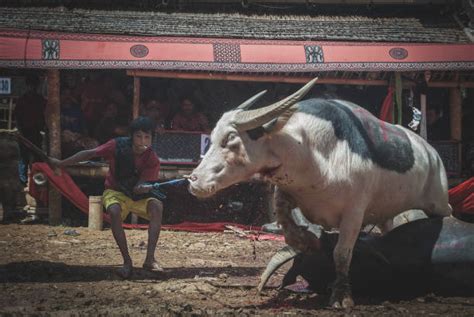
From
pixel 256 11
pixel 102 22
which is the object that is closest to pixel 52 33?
pixel 102 22

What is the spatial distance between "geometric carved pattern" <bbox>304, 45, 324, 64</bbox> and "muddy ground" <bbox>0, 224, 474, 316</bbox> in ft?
11.8

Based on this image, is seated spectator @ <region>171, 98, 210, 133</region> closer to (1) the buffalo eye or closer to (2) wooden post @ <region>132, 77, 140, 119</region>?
(2) wooden post @ <region>132, 77, 140, 119</region>

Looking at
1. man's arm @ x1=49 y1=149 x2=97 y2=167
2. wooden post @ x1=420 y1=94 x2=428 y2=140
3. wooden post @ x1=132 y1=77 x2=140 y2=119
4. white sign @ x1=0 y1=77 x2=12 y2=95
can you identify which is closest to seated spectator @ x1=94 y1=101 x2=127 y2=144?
wooden post @ x1=132 y1=77 x2=140 y2=119

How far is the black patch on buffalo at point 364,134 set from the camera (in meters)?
4.74

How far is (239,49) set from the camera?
402 inches

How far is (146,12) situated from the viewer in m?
12.4

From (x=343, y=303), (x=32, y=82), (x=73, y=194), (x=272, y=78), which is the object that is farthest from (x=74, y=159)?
(x=32, y=82)

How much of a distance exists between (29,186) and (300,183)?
22.3 ft

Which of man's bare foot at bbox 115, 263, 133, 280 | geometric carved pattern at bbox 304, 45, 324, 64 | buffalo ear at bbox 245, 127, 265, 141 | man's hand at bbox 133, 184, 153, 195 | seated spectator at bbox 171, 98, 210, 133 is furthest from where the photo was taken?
seated spectator at bbox 171, 98, 210, 133

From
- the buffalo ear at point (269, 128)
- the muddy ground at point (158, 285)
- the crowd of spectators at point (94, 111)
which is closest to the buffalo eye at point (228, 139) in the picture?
the buffalo ear at point (269, 128)

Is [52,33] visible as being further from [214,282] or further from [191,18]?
[214,282]

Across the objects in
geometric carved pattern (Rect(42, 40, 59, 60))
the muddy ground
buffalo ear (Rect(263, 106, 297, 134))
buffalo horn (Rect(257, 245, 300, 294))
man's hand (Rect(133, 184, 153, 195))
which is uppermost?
geometric carved pattern (Rect(42, 40, 59, 60))

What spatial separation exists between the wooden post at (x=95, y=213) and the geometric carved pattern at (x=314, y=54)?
4.43 metres

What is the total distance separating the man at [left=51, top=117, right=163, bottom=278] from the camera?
589 centimetres
